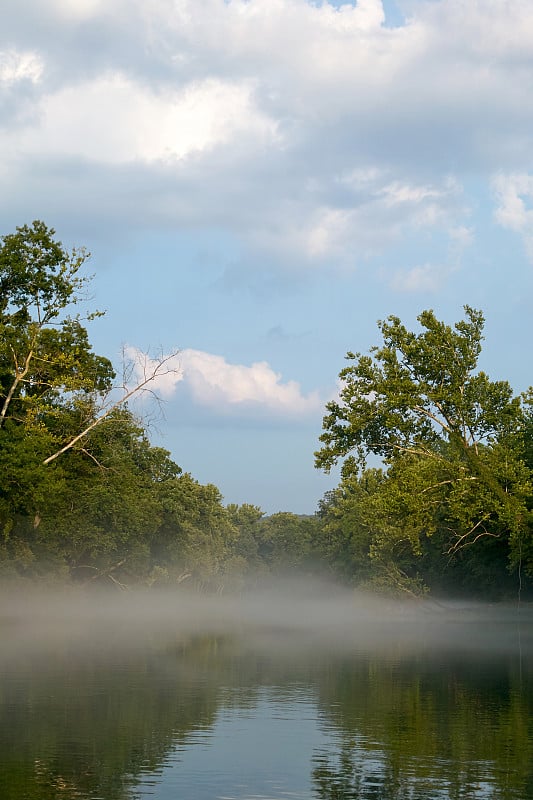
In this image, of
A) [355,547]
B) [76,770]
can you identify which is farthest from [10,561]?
[355,547]

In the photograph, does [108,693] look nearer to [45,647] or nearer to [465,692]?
[465,692]

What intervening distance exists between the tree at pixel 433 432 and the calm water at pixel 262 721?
27.6 feet

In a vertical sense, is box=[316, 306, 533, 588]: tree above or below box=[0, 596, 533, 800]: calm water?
above

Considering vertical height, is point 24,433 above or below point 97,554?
above

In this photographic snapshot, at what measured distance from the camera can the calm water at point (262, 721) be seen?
18641mm

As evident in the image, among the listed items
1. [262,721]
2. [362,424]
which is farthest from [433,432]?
[262,721]

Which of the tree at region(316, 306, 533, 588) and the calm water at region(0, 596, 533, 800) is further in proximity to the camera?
the tree at region(316, 306, 533, 588)

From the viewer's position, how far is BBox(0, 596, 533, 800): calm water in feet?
61.2

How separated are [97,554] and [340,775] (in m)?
75.7

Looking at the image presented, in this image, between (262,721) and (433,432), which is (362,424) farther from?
(262,721)

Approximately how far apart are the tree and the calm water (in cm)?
841

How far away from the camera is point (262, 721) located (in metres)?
26.1

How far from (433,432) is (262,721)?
38306 mm

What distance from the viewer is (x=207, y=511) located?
147 metres
